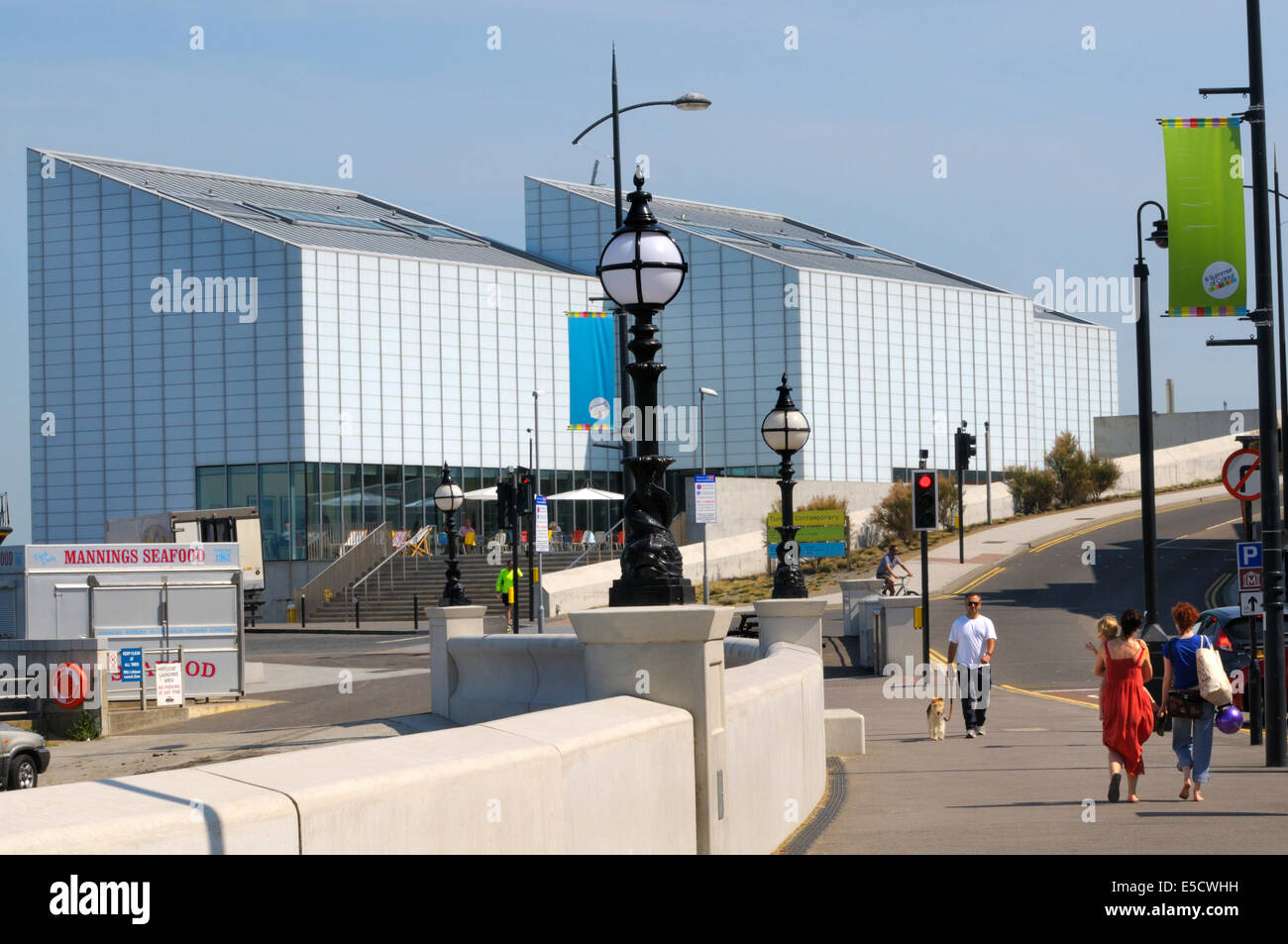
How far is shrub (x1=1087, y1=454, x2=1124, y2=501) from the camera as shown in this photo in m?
68.5

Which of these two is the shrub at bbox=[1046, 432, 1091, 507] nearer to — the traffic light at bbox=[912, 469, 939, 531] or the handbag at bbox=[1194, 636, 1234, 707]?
the traffic light at bbox=[912, 469, 939, 531]

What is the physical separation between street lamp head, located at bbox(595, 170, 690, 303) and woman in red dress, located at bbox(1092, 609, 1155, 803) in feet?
18.0

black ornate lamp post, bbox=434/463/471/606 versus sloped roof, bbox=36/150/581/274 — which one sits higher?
sloped roof, bbox=36/150/581/274

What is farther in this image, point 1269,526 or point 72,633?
point 72,633

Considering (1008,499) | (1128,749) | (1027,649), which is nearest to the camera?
(1128,749)

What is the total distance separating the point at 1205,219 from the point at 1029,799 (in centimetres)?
650

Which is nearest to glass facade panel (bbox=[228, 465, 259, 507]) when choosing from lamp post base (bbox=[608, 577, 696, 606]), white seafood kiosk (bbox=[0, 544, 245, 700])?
white seafood kiosk (bbox=[0, 544, 245, 700])

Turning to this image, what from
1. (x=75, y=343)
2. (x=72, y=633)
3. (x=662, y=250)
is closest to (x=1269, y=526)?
(x=662, y=250)

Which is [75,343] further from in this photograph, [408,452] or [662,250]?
[662,250]

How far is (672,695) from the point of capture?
296 inches

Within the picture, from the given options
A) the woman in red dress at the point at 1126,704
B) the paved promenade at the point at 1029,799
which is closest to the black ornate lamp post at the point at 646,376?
the paved promenade at the point at 1029,799

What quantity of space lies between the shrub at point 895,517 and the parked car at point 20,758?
4330cm

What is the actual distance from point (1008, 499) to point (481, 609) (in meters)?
49.4
